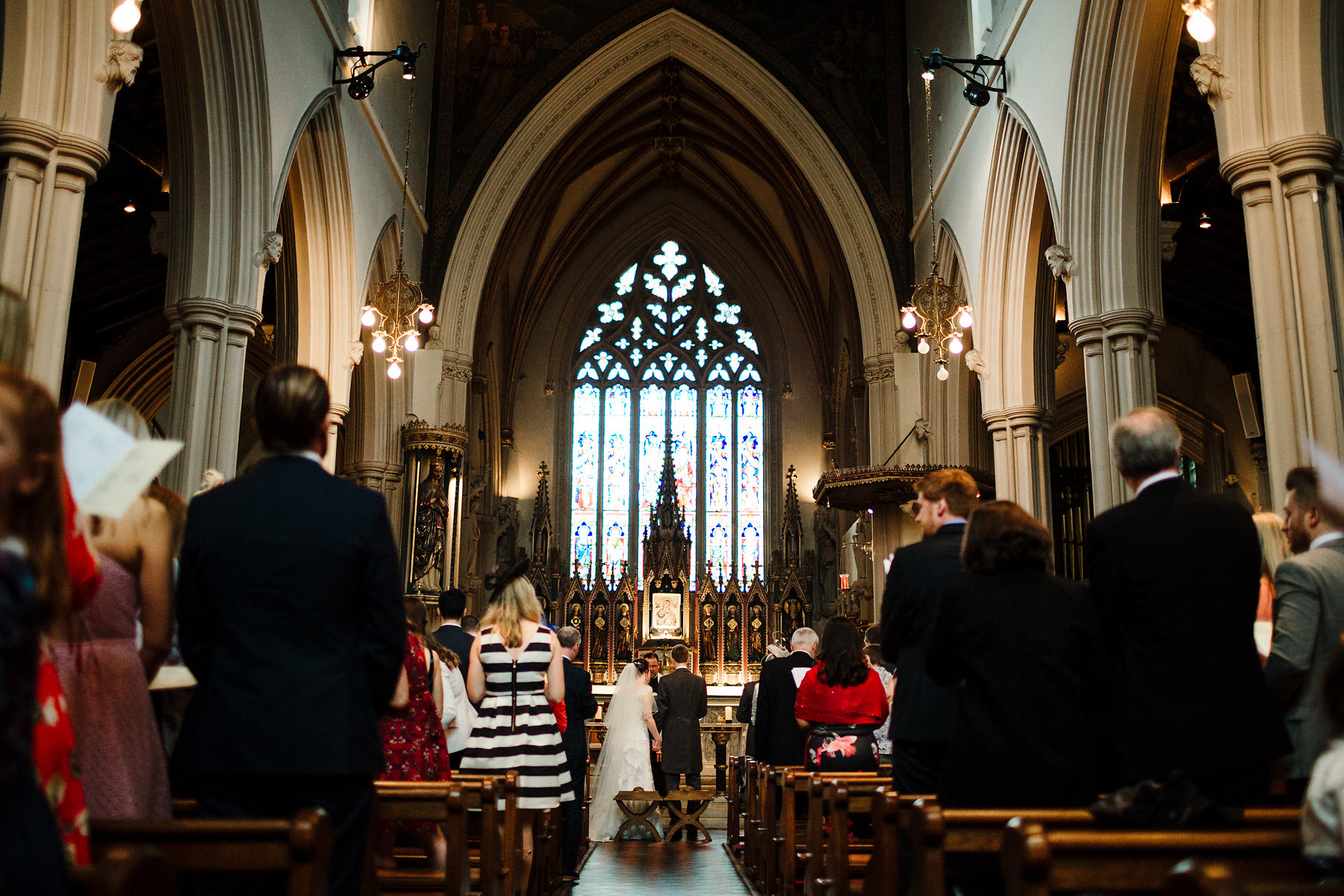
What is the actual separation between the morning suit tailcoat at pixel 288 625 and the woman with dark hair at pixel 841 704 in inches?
118

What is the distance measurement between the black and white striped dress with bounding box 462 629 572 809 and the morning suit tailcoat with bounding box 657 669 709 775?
178 inches

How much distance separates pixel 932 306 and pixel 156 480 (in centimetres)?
636

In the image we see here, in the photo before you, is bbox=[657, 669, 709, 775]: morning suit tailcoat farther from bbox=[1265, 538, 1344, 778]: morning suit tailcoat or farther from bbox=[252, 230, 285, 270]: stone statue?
bbox=[1265, 538, 1344, 778]: morning suit tailcoat

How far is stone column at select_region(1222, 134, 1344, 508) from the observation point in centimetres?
552

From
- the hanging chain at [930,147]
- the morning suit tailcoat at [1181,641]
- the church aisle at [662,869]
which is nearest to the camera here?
the morning suit tailcoat at [1181,641]

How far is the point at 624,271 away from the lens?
2092cm

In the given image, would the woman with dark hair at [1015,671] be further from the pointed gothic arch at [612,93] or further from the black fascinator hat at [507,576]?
the pointed gothic arch at [612,93]

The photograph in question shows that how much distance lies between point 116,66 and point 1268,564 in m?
5.60

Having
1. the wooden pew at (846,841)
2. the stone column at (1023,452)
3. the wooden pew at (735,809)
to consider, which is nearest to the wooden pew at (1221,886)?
the wooden pew at (846,841)

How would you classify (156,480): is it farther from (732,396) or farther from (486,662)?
(732,396)

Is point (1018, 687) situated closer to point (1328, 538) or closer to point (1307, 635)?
point (1307, 635)

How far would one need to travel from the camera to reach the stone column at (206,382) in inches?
302

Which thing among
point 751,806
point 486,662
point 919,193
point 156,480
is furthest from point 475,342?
point 486,662

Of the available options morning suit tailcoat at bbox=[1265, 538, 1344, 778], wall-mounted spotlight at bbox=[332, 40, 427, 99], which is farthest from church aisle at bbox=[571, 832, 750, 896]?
wall-mounted spotlight at bbox=[332, 40, 427, 99]
